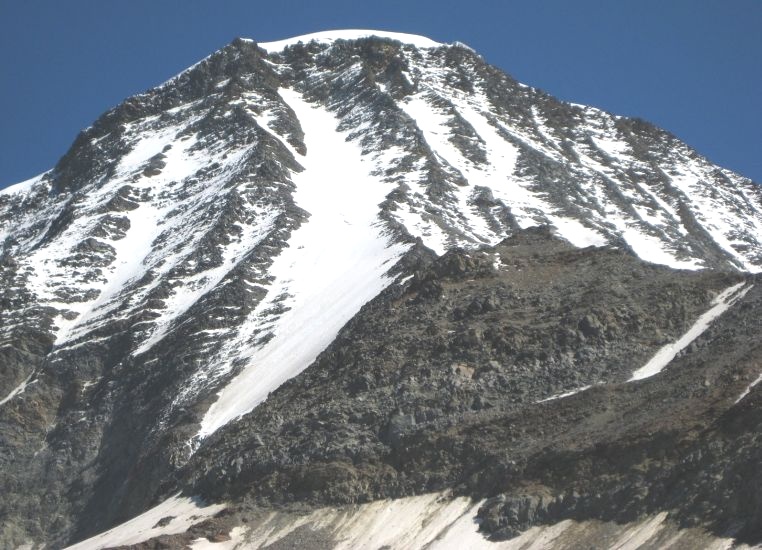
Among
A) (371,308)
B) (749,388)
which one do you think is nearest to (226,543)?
(749,388)

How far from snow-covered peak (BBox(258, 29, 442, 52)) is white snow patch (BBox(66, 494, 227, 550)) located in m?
111

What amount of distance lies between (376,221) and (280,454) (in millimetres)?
47101

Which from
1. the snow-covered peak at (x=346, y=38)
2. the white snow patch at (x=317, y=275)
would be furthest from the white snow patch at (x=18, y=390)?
the snow-covered peak at (x=346, y=38)

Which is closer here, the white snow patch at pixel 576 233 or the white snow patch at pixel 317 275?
the white snow patch at pixel 317 275

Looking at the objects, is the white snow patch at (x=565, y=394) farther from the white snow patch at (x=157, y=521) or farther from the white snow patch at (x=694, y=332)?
the white snow patch at (x=157, y=521)

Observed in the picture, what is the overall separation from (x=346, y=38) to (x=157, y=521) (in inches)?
4600

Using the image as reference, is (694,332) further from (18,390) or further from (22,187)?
(22,187)

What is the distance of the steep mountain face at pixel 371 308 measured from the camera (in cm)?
5278

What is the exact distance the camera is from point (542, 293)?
68.4 metres

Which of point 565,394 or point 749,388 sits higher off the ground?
point 565,394

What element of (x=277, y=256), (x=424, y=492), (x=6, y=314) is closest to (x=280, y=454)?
(x=424, y=492)

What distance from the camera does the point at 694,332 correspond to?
202 feet

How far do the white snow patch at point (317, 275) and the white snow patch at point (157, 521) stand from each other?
1076cm

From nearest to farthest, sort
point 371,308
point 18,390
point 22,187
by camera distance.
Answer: point 371,308, point 18,390, point 22,187
